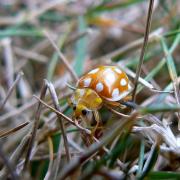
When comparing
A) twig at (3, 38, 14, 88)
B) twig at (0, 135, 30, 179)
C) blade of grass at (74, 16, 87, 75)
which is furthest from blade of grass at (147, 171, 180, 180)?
twig at (3, 38, 14, 88)

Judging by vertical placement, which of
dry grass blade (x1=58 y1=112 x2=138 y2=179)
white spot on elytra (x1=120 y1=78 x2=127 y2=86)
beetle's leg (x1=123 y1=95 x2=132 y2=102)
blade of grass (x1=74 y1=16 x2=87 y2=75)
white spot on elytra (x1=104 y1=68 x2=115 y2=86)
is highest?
dry grass blade (x1=58 y1=112 x2=138 y2=179)

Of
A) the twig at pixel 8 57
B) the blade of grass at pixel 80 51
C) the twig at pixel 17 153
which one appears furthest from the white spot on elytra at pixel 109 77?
the twig at pixel 8 57

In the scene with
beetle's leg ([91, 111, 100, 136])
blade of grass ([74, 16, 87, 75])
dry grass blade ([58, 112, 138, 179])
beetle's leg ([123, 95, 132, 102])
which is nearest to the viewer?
dry grass blade ([58, 112, 138, 179])

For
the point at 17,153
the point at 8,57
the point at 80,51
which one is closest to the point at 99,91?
the point at 17,153

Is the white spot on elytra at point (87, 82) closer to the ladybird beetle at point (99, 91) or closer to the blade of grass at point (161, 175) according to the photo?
the ladybird beetle at point (99, 91)

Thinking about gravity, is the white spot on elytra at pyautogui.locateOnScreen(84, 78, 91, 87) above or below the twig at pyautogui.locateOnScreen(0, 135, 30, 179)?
above

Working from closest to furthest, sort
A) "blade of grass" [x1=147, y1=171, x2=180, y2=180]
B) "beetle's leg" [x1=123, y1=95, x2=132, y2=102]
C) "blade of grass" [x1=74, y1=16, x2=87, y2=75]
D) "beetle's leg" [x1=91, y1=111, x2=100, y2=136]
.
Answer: "blade of grass" [x1=147, y1=171, x2=180, y2=180]
"beetle's leg" [x1=91, y1=111, x2=100, y2=136]
"beetle's leg" [x1=123, y1=95, x2=132, y2=102]
"blade of grass" [x1=74, y1=16, x2=87, y2=75]

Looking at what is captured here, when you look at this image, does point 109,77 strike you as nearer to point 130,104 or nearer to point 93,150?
point 130,104

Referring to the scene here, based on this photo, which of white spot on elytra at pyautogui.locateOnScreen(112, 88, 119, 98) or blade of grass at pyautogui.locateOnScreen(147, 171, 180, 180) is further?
white spot on elytra at pyautogui.locateOnScreen(112, 88, 119, 98)

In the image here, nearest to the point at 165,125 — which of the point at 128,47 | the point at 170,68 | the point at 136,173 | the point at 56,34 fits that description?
the point at 136,173

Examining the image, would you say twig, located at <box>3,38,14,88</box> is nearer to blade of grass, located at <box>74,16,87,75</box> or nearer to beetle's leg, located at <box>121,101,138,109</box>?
blade of grass, located at <box>74,16,87,75</box>
